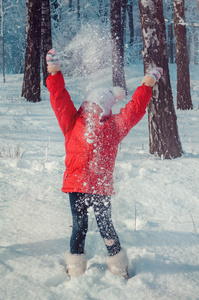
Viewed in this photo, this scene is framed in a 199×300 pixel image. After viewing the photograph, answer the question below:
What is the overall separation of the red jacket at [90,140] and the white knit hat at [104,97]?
8cm

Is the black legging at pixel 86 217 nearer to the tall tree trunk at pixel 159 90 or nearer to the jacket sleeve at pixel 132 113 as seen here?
the jacket sleeve at pixel 132 113

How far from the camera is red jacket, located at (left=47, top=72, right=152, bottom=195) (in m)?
2.12

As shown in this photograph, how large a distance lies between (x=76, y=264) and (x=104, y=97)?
52.3 inches

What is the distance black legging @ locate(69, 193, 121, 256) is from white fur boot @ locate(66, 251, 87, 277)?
42 millimetres

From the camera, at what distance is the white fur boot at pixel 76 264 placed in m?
2.21

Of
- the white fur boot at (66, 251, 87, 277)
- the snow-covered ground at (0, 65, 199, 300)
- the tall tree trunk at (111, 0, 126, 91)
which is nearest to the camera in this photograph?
the snow-covered ground at (0, 65, 199, 300)

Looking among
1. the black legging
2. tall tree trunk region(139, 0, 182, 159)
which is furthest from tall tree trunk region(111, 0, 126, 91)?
the black legging

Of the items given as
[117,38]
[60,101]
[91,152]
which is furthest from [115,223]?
[117,38]

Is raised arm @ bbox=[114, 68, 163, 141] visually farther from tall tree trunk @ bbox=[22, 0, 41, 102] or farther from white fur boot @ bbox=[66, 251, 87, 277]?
tall tree trunk @ bbox=[22, 0, 41, 102]

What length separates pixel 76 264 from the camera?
2.21 meters

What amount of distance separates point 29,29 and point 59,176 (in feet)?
21.6

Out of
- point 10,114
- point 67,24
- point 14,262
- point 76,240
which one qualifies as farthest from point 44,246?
point 67,24

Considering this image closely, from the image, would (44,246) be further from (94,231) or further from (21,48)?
(21,48)

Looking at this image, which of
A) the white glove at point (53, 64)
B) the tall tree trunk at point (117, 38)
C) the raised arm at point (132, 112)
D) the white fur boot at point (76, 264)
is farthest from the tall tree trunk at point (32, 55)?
the white fur boot at point (76, 264)
